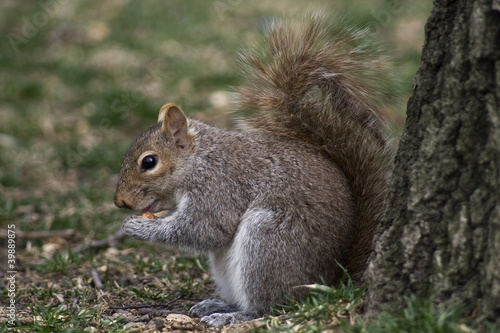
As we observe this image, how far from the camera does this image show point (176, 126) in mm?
2496

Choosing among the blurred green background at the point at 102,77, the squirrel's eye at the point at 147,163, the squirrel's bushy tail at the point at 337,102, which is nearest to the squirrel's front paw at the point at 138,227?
the squirrel's eye at the point at 147,163

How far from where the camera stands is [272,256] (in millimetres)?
2119

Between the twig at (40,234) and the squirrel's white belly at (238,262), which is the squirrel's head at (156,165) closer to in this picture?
the squirrel's white belly at (238,262)

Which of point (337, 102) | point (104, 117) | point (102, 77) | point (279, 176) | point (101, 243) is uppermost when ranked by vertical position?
point (102, 77)

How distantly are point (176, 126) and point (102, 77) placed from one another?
10.8ft

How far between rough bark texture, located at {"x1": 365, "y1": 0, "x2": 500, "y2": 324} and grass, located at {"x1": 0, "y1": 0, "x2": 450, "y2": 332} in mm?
223

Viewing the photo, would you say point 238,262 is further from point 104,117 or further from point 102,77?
point 102,77

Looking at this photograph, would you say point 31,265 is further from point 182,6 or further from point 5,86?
point 182,6

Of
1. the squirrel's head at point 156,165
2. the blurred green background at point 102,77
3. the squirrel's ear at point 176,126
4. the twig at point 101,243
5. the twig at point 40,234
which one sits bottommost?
the twig at point 101,243

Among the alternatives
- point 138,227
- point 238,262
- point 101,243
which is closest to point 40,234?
point 101,243

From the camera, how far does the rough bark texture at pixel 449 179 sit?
5.03ft

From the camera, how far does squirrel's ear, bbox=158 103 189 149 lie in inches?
97.3

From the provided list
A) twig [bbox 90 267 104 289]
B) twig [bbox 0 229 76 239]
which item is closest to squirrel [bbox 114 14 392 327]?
twig [bbox 90 267 104 289]

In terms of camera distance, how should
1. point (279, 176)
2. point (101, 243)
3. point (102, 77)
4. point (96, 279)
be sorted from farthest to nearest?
point (102, 77)
point (101, 243)
point (96, 279)
point (279, 176)
